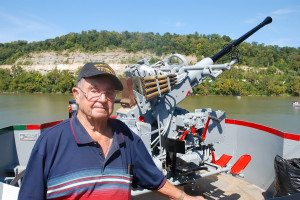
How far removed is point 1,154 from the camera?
468 centimetres

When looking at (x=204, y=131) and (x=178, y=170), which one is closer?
(x=178, y=170)

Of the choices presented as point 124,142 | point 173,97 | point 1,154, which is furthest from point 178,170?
point 1,154

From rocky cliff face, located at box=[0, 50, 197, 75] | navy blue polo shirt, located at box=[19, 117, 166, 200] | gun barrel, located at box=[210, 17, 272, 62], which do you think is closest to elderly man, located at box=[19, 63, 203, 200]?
navy blue polo shirt, located at box=[19, 117, 166, 200]

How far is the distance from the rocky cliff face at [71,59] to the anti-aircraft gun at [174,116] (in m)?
51.9

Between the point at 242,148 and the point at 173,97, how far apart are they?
2.45 metres

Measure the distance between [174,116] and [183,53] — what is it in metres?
49.5

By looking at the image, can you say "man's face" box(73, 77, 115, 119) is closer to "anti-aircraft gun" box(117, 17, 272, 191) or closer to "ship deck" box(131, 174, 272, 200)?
"anti-aircraft gun" box(117, 17, 272, 191)

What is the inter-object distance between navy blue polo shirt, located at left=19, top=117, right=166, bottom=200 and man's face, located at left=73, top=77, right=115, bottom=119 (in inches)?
3.5

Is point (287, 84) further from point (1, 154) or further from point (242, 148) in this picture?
point (1, 154)

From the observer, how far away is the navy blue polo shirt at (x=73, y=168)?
3.80 feet

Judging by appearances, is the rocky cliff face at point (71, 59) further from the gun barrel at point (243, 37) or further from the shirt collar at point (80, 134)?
the shirt collar at point (80, 134)

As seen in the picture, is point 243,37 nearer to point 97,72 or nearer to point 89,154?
point 97,72

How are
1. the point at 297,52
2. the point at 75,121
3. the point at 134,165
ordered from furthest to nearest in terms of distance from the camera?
the point at 297,52
the point at 134,165
the point at 75,121

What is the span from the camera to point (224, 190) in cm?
531
